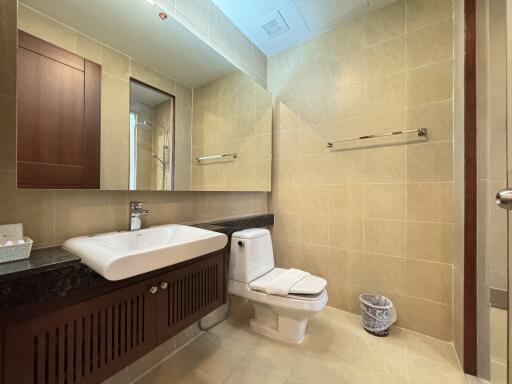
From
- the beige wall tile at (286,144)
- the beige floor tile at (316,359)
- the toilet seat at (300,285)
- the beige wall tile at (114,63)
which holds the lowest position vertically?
the beige floor tile at (316,359)

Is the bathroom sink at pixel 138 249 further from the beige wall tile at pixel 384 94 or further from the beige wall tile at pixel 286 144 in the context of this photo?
the beige wall tile at pixel 384 94

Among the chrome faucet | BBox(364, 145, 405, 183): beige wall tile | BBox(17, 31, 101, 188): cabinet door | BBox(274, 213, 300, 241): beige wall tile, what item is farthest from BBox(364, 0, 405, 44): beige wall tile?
the chrome faucet

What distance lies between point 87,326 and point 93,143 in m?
0.77

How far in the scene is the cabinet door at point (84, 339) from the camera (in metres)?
0.67

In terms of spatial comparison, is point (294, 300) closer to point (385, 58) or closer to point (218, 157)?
point (218, 157)

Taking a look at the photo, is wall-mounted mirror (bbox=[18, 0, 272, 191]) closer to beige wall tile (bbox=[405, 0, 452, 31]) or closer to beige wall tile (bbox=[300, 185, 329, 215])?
beige wall tile (bbox=[300, 185, 329, 215])

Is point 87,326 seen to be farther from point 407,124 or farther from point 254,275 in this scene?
point 407,124

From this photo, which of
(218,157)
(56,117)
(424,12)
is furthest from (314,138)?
(56,117)

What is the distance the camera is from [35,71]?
912 mm

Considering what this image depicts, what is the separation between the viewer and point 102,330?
2.74 ft

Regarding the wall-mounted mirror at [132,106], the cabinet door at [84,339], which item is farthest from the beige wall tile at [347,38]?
the cabinet door at [84,339]

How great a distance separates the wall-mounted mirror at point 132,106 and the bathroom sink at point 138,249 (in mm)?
256

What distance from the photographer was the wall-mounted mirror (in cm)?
94

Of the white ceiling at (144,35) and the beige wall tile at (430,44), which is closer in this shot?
the white ceiling at (144,35)
